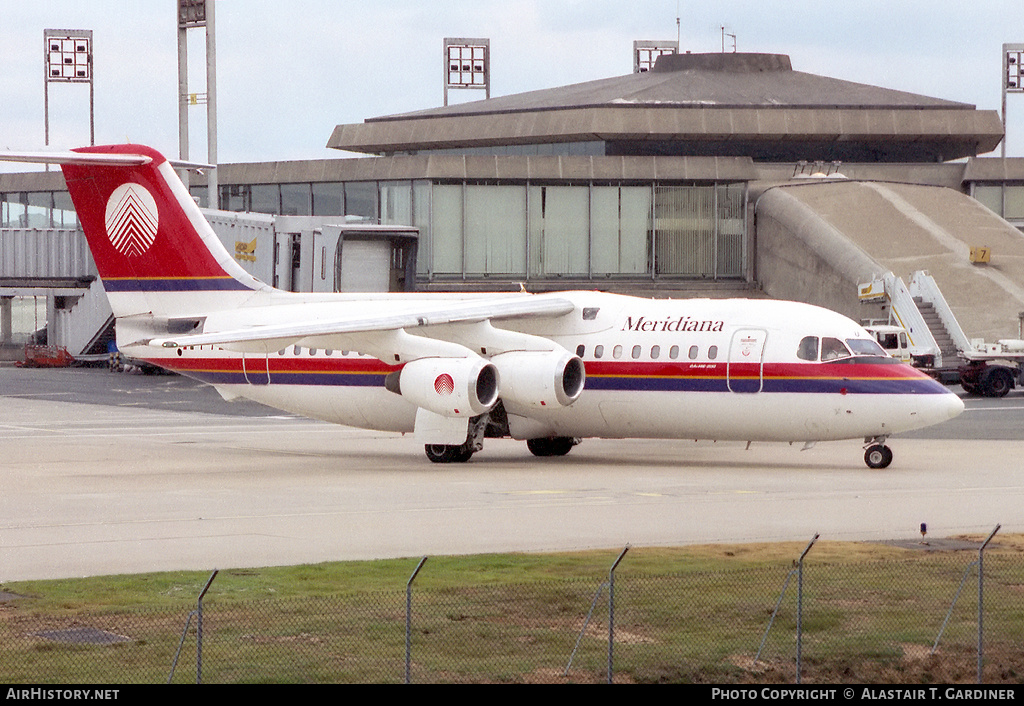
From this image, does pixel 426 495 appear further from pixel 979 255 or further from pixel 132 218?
pixel 979 255

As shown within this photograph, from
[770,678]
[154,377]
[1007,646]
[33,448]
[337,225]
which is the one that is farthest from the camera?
[154,377]

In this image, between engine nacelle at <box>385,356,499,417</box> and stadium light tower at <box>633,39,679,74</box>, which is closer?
engine nacelle at <box>385,356,499,417</box>

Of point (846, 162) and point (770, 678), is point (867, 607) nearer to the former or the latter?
point (770, 678)

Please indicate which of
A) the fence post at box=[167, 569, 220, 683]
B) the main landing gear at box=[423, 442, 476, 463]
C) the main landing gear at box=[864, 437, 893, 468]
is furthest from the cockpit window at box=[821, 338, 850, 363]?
the fence post at box=[167, 569, 220, 683]

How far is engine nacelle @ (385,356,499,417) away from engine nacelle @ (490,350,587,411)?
46 centimetres

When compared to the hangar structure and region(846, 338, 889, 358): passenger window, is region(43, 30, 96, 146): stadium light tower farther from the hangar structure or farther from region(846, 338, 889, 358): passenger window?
region(846, 338, 889, 358): passenger window

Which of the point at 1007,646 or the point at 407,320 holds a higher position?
the point at 407,320

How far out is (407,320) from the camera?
35.0 m

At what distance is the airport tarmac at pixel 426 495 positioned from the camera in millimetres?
23125

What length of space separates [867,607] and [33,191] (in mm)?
83537

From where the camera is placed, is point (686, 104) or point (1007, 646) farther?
point (686, 104)

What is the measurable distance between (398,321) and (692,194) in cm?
4085

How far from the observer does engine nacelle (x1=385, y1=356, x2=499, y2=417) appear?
34.4 metres
